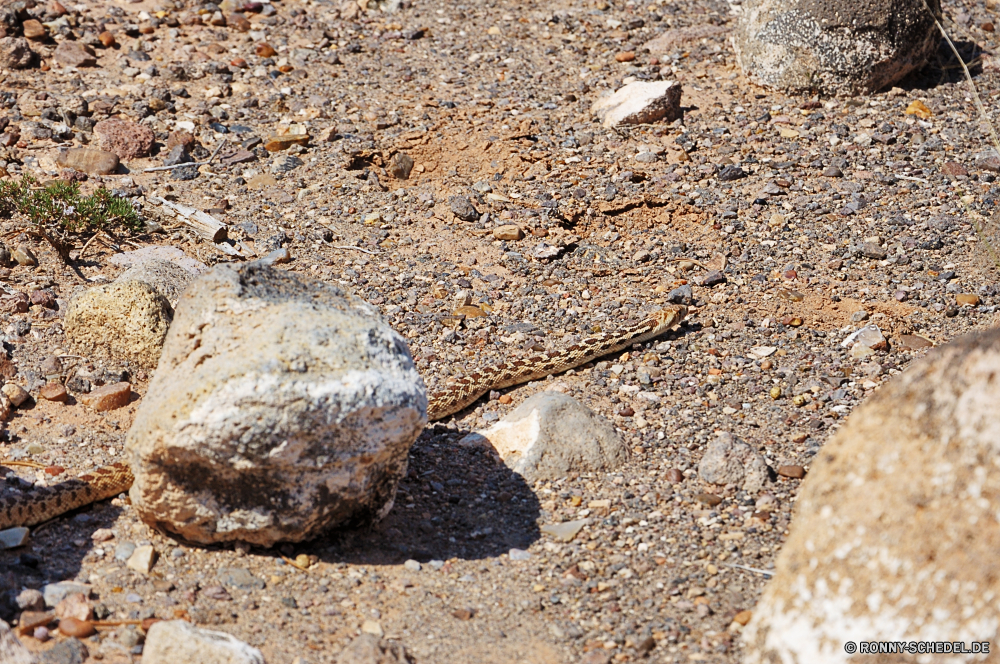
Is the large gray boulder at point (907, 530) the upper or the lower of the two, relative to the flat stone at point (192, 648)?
upper

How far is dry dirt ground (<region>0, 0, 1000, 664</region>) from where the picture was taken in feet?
11.7

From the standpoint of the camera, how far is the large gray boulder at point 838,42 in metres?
7.20

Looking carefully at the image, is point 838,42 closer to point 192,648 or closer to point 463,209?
point 463,209

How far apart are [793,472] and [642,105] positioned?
156 inches

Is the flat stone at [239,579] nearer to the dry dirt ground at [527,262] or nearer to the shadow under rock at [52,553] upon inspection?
Answer: the dry dirt ground at [527,262]

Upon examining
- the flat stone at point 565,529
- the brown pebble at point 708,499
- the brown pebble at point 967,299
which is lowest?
the brown pebble at point 967,299

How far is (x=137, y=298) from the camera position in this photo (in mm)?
4867

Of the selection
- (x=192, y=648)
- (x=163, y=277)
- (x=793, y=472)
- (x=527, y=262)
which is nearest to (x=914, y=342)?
(x=793, y=472)

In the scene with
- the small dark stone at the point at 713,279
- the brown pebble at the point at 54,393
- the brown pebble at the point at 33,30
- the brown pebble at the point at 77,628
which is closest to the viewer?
the brown pebble at the point at 77,628

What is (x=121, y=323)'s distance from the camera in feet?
15.9

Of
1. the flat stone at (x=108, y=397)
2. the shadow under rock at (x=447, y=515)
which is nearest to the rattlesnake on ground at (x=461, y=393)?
the shadow under rock at (x=447, y=515)

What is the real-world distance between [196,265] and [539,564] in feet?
10.1

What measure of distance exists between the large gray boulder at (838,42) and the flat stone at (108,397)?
5544 millimetres

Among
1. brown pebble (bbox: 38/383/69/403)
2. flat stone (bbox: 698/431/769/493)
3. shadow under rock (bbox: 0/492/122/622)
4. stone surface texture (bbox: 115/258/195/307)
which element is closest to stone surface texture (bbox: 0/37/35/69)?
stone surface texture (bbox: 115/258/195/307)
